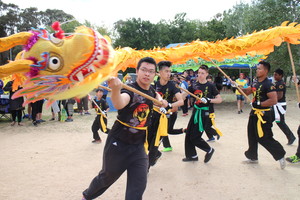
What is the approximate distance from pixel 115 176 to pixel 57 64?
135 cm

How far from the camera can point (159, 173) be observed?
14.5 feet

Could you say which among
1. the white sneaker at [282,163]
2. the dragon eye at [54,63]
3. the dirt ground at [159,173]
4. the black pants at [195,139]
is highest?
the dragon eye at [54,63]

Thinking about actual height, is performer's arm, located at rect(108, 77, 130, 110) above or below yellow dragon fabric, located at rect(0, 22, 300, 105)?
below

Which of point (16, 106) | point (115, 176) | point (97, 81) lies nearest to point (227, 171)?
point (115, 176)

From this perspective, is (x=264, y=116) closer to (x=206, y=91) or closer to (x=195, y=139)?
(x=206, y=91)

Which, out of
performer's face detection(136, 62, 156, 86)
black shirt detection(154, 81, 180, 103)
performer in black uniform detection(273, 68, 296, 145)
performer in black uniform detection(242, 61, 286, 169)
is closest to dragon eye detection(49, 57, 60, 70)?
performer's face detection(136, 62, 156, 86)

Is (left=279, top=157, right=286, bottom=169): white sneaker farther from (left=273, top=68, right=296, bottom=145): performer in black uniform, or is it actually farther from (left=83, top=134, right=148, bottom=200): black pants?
(left=83, top=134, right=148, bottom=200): black pants

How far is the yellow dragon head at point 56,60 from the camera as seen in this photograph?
2164 millimetres

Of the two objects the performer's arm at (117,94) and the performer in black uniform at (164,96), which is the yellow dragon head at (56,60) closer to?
the performer's arm at (117,94)

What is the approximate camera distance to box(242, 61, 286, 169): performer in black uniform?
4469 mm

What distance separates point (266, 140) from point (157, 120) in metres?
2.01

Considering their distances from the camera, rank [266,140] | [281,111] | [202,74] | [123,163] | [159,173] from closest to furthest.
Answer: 1. [123,163]
2. [159,173]
3. [266,140]
4. [202,74]
5. [281,111]

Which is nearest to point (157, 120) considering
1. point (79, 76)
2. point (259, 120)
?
point (259, 120)

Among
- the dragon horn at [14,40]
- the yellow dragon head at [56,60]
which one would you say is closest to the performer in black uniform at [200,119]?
the yellow dragon head at [56,60]
